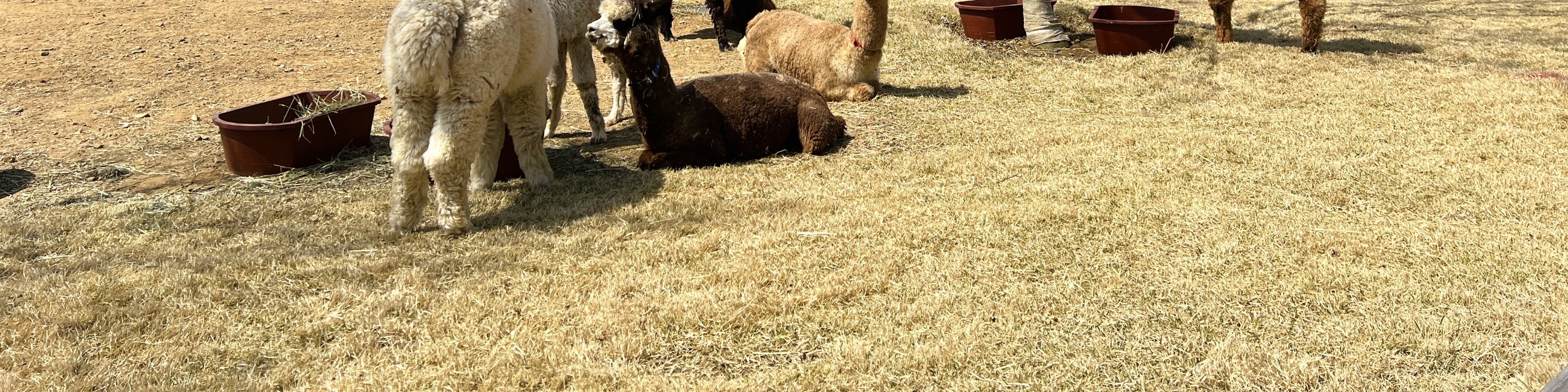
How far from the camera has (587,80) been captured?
20.5 ft

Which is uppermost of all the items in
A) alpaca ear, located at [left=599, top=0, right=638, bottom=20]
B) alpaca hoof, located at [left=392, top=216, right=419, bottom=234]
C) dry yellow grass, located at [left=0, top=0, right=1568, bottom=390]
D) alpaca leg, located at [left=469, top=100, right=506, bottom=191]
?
alpaca ear, located at [left=599, top=0, right=638, bottom=20]

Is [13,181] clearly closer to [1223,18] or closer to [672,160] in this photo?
[672,160]

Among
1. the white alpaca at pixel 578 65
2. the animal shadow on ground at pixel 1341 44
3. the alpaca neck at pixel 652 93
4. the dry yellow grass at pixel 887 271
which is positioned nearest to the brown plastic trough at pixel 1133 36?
the animal shadow on ground at pixel 1341 44

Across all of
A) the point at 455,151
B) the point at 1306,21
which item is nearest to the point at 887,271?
the point at 455,151

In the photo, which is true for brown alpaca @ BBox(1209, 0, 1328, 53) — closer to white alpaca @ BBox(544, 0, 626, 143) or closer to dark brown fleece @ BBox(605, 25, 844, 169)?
dark brown fleece @ BBox(605, 25, 844, 169)

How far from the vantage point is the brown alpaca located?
8680 millimetres

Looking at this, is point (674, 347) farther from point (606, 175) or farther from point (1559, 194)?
point (1559, 194)

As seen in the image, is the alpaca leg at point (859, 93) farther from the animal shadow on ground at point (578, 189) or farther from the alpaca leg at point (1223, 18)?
the alpaca leg at point (1223, 18)

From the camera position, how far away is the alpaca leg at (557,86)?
20.2 ft

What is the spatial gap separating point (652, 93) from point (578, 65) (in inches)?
40.2

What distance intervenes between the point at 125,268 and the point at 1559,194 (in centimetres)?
672

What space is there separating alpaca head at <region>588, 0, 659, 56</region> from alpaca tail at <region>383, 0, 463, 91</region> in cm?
111

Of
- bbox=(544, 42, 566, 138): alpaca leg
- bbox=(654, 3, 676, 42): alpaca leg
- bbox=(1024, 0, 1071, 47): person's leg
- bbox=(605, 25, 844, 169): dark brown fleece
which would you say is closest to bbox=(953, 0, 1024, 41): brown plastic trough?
bbox=(1024, 0, 1071, 47): person's leg

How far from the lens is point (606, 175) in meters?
5.54
